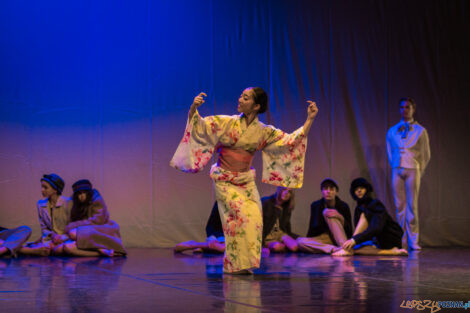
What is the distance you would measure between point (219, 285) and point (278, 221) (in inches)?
115

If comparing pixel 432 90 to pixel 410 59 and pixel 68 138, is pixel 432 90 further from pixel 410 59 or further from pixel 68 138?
pixel 68 138

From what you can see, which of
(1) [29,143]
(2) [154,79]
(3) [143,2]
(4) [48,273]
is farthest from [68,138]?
(4) [48,273]

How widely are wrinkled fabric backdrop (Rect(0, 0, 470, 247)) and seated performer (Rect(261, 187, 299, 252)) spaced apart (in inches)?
31.4

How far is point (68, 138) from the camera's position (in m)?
6.35

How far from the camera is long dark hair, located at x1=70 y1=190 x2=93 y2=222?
17.5 ft

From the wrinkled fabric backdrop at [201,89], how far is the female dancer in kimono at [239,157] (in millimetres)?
2745

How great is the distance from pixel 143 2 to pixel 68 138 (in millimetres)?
1637

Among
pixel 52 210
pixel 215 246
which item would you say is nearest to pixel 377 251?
pixel 215 246

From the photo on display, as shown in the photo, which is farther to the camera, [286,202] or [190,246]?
[286,202]

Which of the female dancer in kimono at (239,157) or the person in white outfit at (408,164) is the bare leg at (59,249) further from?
the person in white outfit at (408,164)

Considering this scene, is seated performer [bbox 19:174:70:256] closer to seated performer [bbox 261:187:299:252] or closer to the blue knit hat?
the blue knit hat

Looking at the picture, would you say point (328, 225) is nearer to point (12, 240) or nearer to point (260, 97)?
point (260, 97)

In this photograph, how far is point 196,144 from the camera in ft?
12.5

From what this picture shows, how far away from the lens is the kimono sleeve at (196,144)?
3.74 meters
